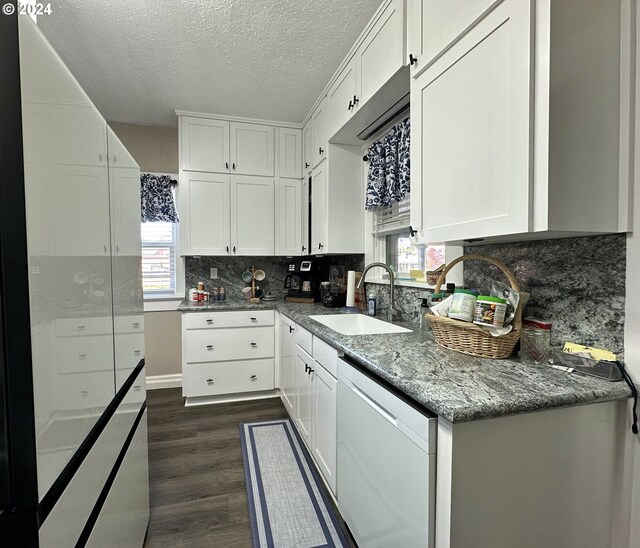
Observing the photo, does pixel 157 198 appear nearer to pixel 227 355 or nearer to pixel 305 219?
pixel 305 219

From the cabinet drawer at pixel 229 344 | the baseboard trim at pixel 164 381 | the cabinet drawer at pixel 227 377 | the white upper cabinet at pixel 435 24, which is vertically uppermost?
the white upper cabinet at pixel 435 24

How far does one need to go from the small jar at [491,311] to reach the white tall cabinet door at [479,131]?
0.24m

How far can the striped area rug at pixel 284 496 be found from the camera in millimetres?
1573

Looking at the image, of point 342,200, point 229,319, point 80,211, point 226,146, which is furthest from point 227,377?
point 80,211

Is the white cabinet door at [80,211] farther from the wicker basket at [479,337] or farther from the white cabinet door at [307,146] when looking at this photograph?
the white cabinet door at [307,146]

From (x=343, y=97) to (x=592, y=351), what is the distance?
2005 millimetres

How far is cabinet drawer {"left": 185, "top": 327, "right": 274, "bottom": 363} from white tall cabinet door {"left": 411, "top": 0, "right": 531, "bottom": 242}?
207cm

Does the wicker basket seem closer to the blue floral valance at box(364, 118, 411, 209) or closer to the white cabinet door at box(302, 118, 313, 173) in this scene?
the blue floral valance at box(364, 118, 411, 209)

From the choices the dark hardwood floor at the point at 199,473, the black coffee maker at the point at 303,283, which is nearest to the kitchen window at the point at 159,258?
the dark hardwood floor at the point at 199,473

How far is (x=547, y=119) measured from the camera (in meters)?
0.94

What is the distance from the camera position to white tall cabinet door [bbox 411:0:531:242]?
3.29 ft

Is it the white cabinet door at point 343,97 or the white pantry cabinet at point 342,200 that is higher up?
the white cabinet door at point 343,97

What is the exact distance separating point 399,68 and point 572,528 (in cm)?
184

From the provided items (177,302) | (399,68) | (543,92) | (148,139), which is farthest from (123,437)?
(148,139)
